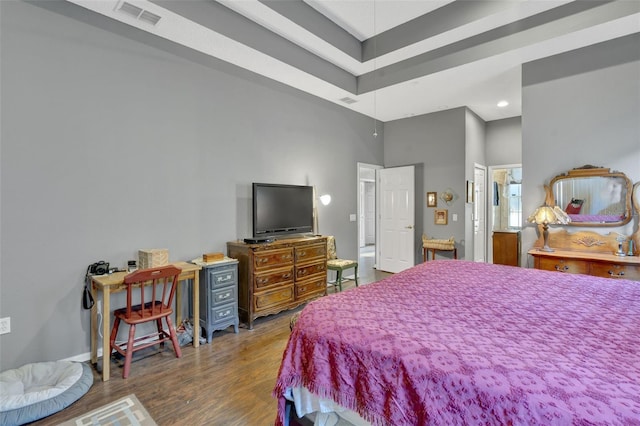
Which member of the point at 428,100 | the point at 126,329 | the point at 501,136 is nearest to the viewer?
the point at 126,329

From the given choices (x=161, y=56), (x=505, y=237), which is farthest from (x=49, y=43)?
(x=505, y=237)

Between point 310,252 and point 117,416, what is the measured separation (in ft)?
8.30

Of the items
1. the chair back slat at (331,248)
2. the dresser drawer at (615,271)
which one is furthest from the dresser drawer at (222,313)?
the dresser drawer at (615,271)

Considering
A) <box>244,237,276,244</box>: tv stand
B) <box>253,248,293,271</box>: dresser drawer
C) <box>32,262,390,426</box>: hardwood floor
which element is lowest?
<box>32,262,390,426</box>: hardwood floor

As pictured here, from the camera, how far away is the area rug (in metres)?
1.93

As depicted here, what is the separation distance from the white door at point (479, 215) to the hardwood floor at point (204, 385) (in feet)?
14.4

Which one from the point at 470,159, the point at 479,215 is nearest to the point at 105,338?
the point at 470,159

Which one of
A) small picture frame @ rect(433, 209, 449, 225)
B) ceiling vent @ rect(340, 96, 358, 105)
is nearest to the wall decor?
small picture frame @ rect(433, 209, 449, 225)

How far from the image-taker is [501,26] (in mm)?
3416

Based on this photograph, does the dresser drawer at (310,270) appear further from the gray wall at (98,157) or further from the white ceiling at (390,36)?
the white ceiling at (390,36)

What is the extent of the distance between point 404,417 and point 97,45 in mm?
3585

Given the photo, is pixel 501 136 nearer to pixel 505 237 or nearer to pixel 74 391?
pixel 505 237

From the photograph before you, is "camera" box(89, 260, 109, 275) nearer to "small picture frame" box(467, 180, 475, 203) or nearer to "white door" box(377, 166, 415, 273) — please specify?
"white door" box(377, 166, 415, 273)

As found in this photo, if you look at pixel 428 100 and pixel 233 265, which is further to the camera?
pixel 428 100
